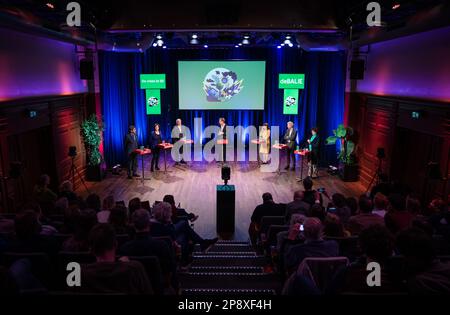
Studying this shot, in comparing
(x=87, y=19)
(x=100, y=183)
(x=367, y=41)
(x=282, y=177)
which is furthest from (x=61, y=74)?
(x=367, y=41)

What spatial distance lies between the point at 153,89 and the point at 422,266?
12.0m

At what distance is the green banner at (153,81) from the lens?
42.9 ft

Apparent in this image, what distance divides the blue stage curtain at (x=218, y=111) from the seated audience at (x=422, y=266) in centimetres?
1010

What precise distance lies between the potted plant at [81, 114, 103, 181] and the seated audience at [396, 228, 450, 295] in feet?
30.7

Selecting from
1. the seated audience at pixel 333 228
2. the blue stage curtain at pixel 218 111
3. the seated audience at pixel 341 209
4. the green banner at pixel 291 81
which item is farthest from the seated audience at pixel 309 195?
the green banner at pixel 291 81

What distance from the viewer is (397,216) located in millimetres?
4703

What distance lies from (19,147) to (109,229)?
626cm

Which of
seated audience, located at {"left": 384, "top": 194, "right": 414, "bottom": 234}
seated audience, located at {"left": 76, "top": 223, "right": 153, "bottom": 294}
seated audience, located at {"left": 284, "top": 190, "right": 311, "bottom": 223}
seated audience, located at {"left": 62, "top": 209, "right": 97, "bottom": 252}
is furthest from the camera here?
seated audience, located at {"left": 284, "top": 190, "right": 311, "bottom": 223}

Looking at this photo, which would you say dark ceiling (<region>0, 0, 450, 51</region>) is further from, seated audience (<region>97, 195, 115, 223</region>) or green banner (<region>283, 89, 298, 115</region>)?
green banner (<region>283, 89, 298, 115</region>)

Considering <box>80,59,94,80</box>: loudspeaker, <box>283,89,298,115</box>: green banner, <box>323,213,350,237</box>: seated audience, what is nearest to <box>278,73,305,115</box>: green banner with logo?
<box>283,89,298,115</box>: green banner

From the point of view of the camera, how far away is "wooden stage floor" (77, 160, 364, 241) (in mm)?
8438

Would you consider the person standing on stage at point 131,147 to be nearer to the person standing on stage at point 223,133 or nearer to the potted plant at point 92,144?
the potted plant at point 92,144

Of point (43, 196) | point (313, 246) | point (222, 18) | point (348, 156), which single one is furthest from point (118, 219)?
point (348, 156)
